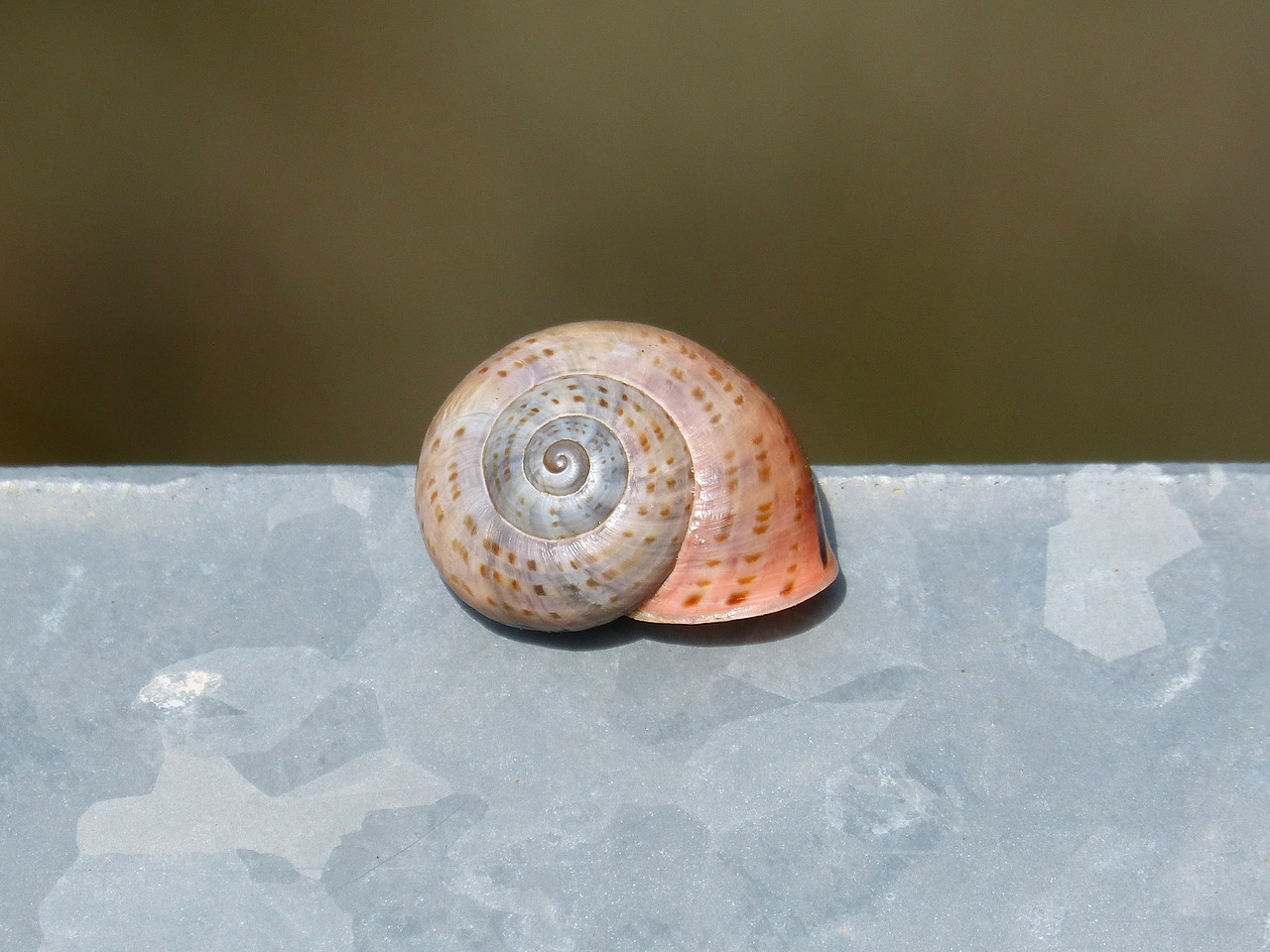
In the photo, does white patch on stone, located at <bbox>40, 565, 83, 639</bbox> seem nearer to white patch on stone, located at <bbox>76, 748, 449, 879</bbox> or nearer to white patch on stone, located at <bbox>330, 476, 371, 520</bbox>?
white patch on stone, located at <bbox>76, 748, 449, 879</bbox>

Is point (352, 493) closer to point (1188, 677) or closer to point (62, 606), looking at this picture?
point (62, 606)

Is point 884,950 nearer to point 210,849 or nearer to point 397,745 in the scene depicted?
point 397,745

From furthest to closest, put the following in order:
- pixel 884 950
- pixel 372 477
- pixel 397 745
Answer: pixel 372 477 < pixel 397 745 < pixel 884 950

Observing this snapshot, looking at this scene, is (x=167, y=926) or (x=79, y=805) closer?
(x=167, y=926)

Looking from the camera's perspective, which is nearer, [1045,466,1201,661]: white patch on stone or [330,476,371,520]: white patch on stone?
[1045,466,1201,661]: white patch on stone

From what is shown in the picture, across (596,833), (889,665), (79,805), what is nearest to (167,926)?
(79,805)

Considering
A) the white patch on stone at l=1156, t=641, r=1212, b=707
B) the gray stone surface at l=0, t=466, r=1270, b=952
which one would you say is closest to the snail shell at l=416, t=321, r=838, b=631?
the gray stone surface at l=0, t=466, r=1270, b=952

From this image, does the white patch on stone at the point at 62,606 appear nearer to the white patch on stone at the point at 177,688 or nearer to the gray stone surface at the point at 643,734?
the gray stone surface at the point at 643,734

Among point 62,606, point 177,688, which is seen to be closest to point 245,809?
point 177,688

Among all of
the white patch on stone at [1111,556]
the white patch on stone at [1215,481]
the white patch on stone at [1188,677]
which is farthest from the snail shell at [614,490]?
the white patch on stone at [1215,481]
